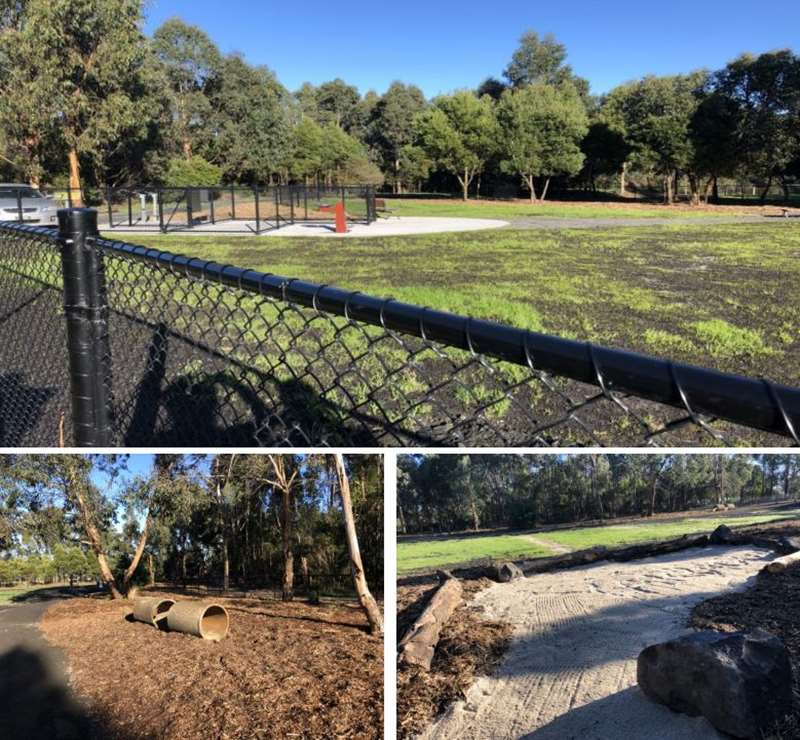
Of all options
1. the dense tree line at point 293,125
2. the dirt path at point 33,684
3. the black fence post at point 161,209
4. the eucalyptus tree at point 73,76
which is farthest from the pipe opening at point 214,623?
the dense tree line at point 293,125

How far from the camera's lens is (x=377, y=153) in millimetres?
74062

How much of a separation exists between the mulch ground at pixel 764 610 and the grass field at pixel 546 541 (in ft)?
0.69

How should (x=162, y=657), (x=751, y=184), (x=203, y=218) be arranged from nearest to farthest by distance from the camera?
(x=162, y=657) < (x=203, y=218) < (x=751, y=184)

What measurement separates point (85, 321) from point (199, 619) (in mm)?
1225

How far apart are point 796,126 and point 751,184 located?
19.0 m

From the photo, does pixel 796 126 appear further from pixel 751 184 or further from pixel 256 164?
pixel 256 164

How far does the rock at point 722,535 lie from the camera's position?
7.55 feet

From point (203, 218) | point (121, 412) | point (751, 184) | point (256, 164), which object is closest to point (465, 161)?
point (256, 164)

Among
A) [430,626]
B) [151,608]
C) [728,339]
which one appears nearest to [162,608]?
[151,608]

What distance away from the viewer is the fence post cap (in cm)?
280

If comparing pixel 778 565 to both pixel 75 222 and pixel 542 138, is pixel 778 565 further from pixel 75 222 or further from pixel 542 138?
pixel 542 138

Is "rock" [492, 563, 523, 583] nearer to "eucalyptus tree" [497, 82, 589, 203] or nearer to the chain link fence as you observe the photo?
the chain link fence

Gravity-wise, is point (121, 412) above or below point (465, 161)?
below

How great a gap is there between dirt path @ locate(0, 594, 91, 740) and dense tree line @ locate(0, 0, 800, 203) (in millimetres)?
38099
